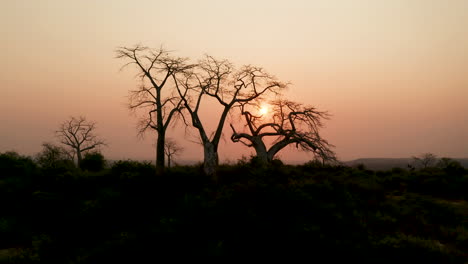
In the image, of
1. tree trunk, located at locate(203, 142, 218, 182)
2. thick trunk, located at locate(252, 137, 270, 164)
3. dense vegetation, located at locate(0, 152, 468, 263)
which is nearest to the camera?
dense vegetation, located at locate(0, 152, 468, 263)

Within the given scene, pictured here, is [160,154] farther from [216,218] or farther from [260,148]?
[216,218]

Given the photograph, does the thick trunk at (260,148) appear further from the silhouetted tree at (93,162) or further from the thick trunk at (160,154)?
the silhouetted tree at (93,162)

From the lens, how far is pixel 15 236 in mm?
14672

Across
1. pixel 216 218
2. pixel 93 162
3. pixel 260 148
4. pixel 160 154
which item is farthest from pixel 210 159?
pixel 93 162

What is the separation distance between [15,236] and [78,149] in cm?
4006

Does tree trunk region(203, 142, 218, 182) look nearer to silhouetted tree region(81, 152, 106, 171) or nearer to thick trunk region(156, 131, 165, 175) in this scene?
thick trunk region(156, 131, 165, 175)

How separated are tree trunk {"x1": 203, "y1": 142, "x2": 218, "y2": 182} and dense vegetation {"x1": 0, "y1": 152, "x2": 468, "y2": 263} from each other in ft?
3.84

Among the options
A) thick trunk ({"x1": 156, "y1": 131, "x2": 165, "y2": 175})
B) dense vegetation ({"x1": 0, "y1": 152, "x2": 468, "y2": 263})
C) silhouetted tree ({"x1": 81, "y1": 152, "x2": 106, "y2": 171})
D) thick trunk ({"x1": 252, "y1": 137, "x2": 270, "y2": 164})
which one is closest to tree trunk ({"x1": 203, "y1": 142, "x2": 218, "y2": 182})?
dense vegetation ({"x1": 0, "y1": 152, "x2": 468, "y2": 263})

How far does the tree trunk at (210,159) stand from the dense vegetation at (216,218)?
3.84 ft

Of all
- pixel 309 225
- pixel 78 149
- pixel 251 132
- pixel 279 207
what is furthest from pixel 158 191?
pixel 78 149

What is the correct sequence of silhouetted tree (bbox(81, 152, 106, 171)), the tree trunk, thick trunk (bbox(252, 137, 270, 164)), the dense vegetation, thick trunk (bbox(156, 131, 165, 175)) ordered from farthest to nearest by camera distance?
silhouetted tree (bbox(81, 152, 106, 171)), thick trunk (bbox(252, 137, 270, 164)), the tree trunk, thick trunk (bbox(156, 131, 165, 175)), the dense vegetation

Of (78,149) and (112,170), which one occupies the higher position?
(78,149)

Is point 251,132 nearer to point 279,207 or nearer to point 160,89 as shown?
point 160,89

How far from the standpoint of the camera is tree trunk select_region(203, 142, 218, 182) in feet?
77.4
